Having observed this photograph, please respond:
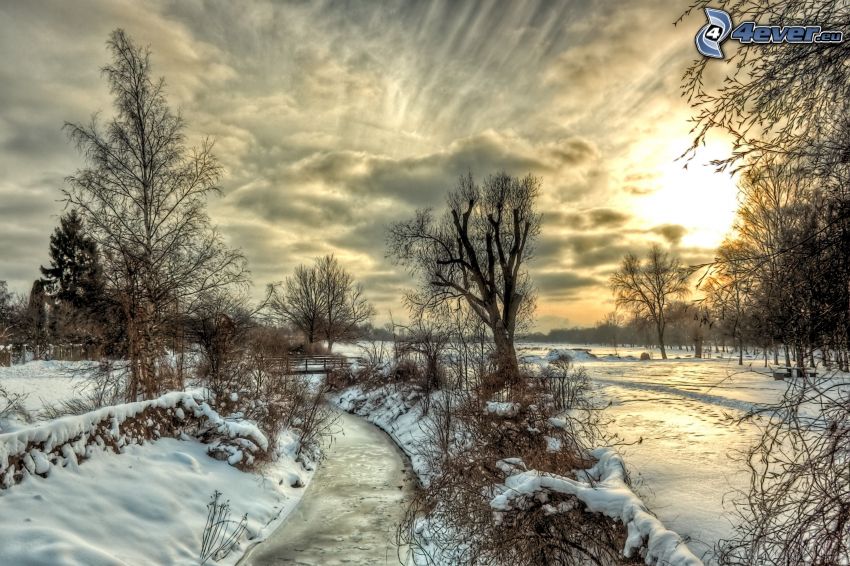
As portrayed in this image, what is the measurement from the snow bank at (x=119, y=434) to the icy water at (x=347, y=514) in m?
1.96

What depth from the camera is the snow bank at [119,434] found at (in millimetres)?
6238

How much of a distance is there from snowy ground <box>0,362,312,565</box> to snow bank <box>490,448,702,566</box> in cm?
471

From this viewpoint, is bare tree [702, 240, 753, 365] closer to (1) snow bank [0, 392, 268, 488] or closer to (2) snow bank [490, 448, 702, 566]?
(2) snow bank [490, 448, 702, 566]

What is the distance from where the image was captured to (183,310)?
1396 cm

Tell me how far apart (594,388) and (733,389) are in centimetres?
541

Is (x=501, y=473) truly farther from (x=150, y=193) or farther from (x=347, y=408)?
(x=347, y=408)

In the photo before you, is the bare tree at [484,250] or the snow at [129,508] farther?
the bare tree at [484,250]

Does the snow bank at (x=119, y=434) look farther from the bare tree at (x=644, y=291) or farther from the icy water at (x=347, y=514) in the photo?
the bare tree at (x=644, y=291)

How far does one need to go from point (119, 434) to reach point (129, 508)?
182 centimetres

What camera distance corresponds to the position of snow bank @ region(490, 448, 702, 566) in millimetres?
4219

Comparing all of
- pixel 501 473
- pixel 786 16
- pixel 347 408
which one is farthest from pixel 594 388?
pixel 786 16

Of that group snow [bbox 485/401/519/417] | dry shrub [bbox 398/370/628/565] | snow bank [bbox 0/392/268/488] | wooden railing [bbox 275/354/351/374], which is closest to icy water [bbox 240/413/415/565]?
dry shrub [bbox 398/370/628/565]

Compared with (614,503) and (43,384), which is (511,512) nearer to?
(614,503)

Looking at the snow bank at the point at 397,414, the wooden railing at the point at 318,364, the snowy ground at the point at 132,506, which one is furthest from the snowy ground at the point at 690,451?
the wooden railing at the point at 318,364
